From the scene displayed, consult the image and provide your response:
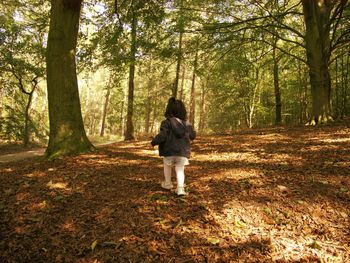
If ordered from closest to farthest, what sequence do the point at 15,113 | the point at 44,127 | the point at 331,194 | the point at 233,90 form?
the point at 331,194
the point at 15,113
the point at 44,127
the point at 233,90

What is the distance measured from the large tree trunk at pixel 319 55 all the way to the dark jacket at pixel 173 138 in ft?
32.5

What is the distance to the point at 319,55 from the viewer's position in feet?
41.9

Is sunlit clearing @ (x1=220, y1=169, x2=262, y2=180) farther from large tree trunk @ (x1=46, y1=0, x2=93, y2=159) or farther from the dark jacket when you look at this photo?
large tree trunk @ (x1=46, y1=0, x2=93, y2=159)

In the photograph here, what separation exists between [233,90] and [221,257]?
26668 mm

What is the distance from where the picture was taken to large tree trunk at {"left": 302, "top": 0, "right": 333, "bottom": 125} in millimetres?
12297

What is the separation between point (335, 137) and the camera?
9188mm

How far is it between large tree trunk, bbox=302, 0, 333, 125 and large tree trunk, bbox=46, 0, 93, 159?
32.9 ft

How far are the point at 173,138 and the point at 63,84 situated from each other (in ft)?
16.8

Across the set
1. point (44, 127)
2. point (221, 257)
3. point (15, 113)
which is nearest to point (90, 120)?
point (44, 127)

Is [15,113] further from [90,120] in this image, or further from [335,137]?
[90,120]

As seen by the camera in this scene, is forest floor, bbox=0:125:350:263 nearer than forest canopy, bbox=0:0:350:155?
Yes

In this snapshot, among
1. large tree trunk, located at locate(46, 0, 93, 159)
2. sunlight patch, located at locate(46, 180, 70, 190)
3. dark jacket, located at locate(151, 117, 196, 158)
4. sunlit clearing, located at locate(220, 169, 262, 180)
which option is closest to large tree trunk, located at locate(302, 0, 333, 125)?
sunlit clearing, located at locate(220, 169, 262, 180)

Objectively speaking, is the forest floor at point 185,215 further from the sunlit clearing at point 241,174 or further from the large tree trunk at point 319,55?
the large tree trunk at point 319,55

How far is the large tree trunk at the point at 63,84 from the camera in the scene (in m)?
→ 8.41
